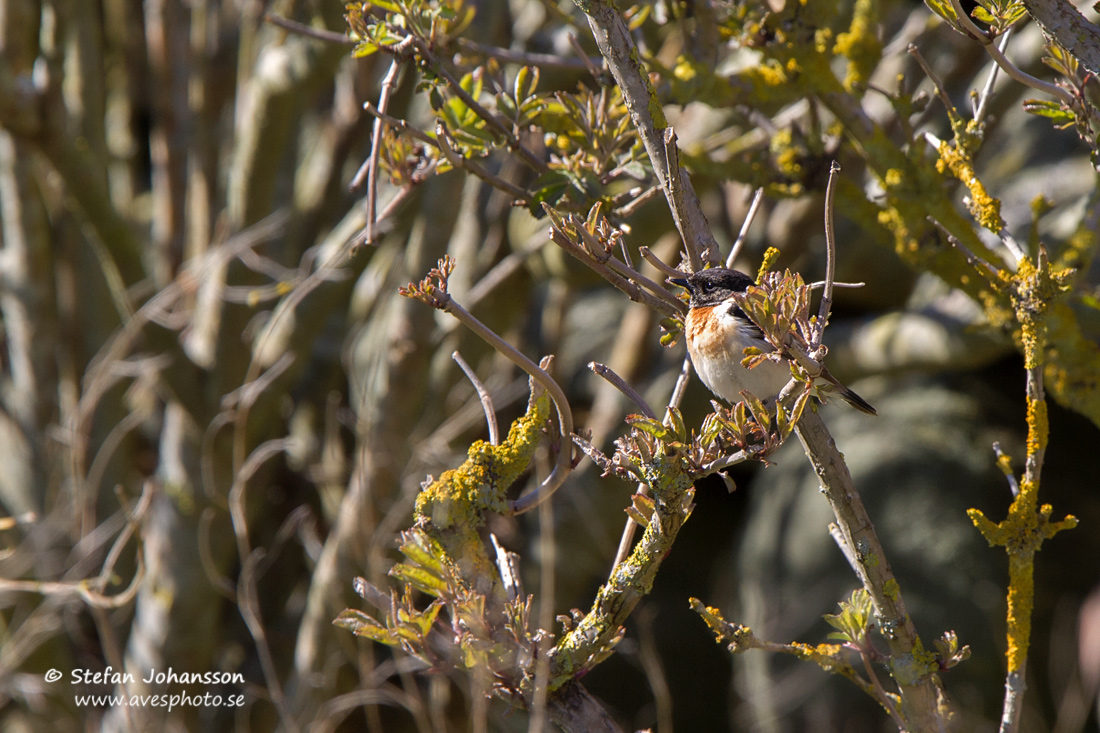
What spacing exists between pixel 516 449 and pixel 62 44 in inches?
147

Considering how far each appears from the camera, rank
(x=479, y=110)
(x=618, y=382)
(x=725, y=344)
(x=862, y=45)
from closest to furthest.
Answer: (x=618, y=382)
(x=479, y=110)
(x=725, y=344)
(x=862, y=45)

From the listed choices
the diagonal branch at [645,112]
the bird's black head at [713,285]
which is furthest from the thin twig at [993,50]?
the bird's black head at [713,285]

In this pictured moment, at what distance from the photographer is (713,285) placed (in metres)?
2.15

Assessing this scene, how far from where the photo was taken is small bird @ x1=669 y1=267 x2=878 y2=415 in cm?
224

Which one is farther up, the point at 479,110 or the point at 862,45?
the point at 862,45

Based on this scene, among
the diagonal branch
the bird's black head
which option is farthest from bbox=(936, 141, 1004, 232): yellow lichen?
Answer: the diagonal branch

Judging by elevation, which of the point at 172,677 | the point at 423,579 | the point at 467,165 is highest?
the point at 467,165

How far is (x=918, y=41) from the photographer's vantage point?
4.29m

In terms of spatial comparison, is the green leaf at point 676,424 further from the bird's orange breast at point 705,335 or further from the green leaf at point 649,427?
the bird's orange breast at point 705,335

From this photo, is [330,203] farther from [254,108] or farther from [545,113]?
[545,113]

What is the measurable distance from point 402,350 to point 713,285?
6.79ft

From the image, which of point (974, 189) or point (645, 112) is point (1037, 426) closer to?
point (974, 189)

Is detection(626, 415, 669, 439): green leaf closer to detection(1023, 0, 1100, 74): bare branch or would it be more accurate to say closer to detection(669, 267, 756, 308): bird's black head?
detection(669, 267, 756, 308): bird's black head

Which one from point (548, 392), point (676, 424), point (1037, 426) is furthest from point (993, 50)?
point (548, 392)
